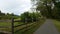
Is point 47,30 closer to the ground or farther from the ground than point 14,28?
closer to the ground

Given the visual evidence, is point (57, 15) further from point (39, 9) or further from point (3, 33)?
point (3, 33)

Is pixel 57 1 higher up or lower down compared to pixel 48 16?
higher up

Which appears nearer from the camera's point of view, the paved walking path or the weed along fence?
the weed along fence

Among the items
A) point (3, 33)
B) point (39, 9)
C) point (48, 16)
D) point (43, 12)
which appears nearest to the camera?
point (3, 33)

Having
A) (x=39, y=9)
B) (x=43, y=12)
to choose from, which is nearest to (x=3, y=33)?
(x=39, y=9)

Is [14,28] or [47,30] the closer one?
[14,28]

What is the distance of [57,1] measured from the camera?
81.5 metres

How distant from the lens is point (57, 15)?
262 ft

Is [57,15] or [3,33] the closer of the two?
[3,33]

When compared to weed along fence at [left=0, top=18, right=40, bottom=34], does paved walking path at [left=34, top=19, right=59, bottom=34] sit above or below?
below

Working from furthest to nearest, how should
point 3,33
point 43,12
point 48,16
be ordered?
point 48,16 < point 43,12 < point 3,33

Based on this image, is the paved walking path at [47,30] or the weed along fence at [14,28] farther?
the paved walking path at [47,30]

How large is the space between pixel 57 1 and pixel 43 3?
33.6 ft

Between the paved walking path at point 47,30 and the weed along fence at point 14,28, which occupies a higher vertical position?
the weed along fence at point 14,28
